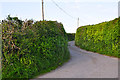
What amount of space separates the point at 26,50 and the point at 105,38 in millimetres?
8699

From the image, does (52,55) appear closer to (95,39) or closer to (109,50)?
(109,50)

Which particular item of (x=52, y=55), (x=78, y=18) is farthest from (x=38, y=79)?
(x=78, y=18)

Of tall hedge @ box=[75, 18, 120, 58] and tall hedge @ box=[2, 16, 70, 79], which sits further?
tall hedge @ box=[75, 18, 120, 58]

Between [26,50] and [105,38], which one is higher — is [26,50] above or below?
below

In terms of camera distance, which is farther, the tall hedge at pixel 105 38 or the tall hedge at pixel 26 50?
the tall hedge at pixel 105 38

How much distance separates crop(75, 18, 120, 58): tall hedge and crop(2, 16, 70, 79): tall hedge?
239 inches

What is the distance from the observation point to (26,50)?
5852 millimetres

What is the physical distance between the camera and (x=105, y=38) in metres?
11.5

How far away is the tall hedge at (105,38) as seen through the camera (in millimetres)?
10090

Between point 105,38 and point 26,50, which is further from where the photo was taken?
point 105,38

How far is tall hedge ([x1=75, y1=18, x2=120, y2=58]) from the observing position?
1009 cm

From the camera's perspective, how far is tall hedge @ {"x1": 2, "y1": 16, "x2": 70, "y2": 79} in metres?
5.64

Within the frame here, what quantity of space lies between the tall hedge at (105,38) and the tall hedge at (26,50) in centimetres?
607

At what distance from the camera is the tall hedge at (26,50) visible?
18.5 feet
